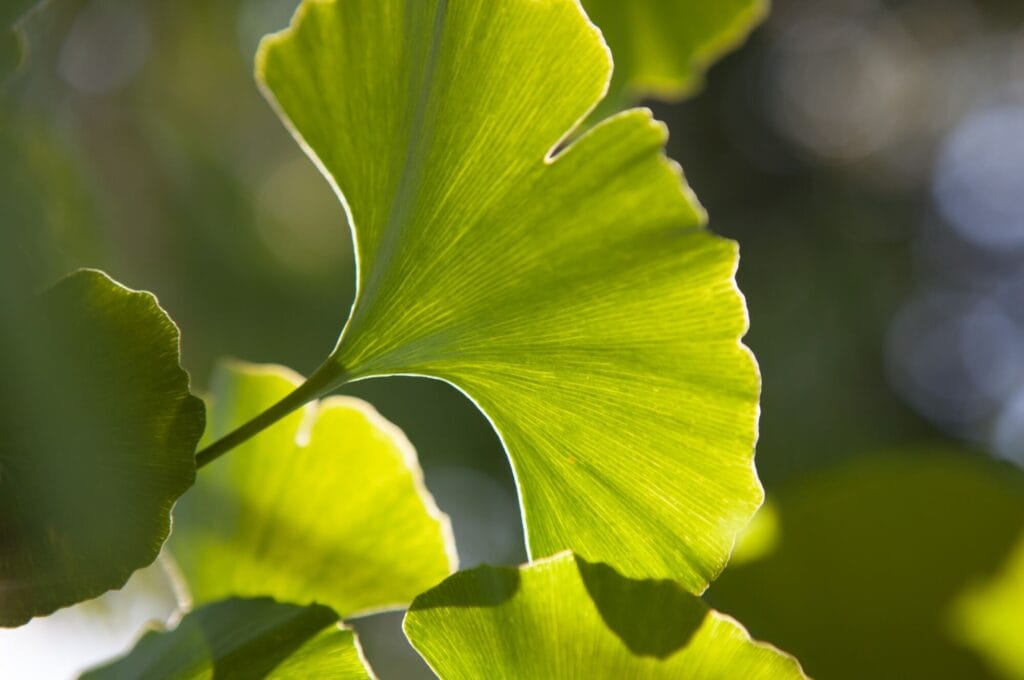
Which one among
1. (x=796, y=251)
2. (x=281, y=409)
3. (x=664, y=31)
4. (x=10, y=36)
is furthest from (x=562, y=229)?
(x=796, y=251)

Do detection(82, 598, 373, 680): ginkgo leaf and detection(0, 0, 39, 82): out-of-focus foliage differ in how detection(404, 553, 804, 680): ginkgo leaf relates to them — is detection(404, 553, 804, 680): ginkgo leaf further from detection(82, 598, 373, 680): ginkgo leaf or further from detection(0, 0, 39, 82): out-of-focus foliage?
detection(0, 0, 39, 82): out-of-focus foliage

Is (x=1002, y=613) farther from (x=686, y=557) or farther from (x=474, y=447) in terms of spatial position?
(x=474, y=447)

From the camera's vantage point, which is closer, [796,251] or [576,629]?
[576,629]

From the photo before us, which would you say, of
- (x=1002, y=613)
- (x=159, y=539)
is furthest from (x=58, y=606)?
(x=1002, y=613)

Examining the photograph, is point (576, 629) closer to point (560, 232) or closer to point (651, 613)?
point (651, 613)

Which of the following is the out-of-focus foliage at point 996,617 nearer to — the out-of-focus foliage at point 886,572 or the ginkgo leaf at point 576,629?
the out-of-focus foliage at point 886,572

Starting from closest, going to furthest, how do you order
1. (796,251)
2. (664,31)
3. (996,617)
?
(996,617), (664,31), (796,251)

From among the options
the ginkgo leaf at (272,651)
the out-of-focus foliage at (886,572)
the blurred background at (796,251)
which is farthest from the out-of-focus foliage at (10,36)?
the out-of-focus foliage at (886,572)
